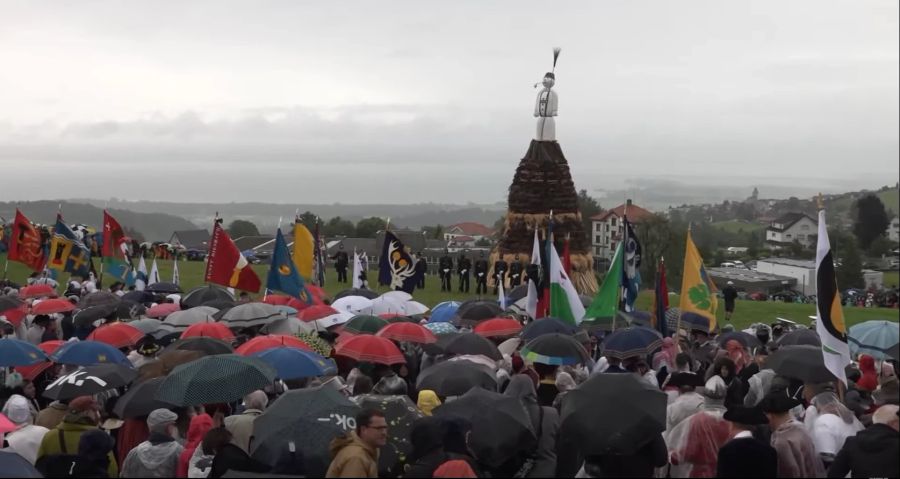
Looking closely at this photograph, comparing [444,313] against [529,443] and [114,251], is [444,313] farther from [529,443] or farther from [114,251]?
[529,443]

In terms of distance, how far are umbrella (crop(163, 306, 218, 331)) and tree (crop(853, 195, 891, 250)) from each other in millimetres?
27807

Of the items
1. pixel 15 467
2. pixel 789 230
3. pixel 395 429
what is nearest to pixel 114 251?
pixel 395 429

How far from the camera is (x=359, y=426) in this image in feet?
22.7

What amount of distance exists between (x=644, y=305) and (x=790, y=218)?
60.5 metres

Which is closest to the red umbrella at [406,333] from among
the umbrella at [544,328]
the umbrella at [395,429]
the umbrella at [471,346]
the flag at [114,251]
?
the umbrella at [471,346]

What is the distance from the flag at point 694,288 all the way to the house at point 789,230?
63.5 metres

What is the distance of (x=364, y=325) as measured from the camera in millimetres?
14992

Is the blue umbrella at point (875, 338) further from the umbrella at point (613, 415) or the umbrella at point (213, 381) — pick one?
the umbrella at point (213, 381)

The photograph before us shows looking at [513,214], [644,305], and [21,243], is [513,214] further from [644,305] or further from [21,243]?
[21,243]

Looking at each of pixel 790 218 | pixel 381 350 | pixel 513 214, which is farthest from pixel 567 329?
pixel 790 218

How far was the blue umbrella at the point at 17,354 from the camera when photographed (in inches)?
441

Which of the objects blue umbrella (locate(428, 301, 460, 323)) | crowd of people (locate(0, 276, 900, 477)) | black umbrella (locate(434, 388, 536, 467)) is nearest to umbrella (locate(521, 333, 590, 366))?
crowd of people (locate(0, 276, 900, 477))

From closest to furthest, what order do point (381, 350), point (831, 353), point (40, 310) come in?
point (831, 353)
point (381, 350)
point (40, 310)

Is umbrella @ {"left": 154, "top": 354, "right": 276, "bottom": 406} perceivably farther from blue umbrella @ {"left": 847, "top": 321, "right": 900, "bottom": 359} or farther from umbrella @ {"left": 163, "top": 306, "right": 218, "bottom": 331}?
blue umbrella @ {"left": 847, "top": 321, "right": 900, "bottom": 359}
